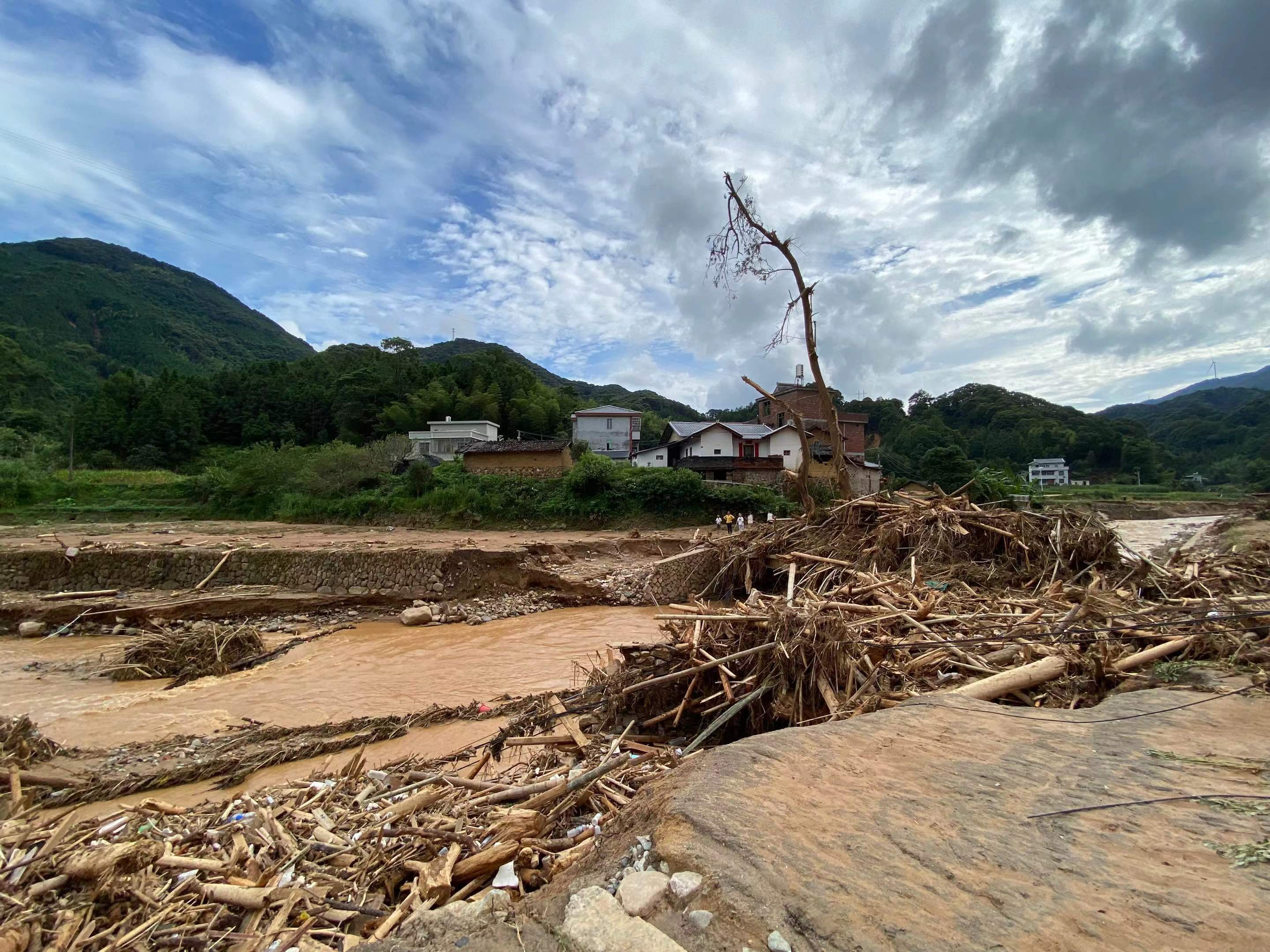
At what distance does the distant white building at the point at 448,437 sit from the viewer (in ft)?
140

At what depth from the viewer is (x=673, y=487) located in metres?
29.2

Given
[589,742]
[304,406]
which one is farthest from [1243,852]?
[304,406]

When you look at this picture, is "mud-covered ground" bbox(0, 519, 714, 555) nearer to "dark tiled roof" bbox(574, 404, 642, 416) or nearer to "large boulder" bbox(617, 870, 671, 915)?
"large boulder" bbox(617, 870, 671, 915)

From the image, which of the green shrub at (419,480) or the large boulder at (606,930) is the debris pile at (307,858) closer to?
the large boulder at (606,930)

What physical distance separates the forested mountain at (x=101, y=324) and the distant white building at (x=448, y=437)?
123 feet

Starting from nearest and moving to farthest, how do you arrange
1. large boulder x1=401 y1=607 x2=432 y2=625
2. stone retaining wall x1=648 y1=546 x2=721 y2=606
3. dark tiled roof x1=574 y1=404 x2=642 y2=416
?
stone retaining wall x1=648 y1=546 x2=721 y2=606 < large boulder x1=401 y1=607 x2=432 y2=625 < dark tiled roof x1=574 y1=404 x2=642 y2=416

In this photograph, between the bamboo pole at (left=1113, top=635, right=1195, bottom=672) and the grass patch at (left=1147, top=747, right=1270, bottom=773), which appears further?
the bamboo pole at (left=1113, top=635, right=1195, bottom=672)

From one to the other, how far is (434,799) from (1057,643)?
495 centimetres

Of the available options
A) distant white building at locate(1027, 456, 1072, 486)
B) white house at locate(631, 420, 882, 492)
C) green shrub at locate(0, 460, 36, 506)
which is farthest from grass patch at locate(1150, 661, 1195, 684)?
distant white building at locate(1027, 456, 1072, 486)

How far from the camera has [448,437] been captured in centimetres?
4316

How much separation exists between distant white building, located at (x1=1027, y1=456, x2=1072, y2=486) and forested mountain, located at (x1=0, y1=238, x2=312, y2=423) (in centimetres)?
9028

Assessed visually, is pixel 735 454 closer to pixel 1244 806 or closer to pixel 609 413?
pixel 609 413

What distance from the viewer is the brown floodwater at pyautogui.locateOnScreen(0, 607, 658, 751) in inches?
324

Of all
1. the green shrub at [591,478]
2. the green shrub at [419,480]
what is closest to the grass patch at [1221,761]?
the green shrub at [591,478]
